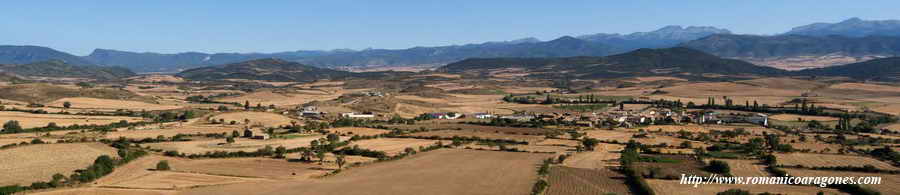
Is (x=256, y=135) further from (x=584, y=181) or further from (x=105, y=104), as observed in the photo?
(x=105, y=104)

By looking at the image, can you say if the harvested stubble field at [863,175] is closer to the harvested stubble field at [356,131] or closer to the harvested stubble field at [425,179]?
the harvested stubble field at [425,179]

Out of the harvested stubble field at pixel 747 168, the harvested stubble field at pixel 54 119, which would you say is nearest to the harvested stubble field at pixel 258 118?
the harvested stubble field at pixel 54 119

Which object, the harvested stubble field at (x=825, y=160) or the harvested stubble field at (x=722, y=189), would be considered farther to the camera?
the harvested stubble field at (x=825, y=160)

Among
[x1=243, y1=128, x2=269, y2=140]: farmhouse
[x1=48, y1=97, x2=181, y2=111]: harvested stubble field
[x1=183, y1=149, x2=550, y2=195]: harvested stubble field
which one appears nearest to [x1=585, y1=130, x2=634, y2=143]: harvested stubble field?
[x1=183, y1=149, x2=550, y2=195]: harvested stubble field

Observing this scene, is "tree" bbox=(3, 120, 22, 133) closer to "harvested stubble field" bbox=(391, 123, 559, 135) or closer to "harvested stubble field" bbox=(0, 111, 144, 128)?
"harvested stubble field" bbox=(0, 111, 144, 128)

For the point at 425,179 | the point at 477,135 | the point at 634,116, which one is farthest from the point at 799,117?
the point at 425,179

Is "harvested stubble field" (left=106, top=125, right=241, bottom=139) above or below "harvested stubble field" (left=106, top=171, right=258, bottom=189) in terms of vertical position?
above
